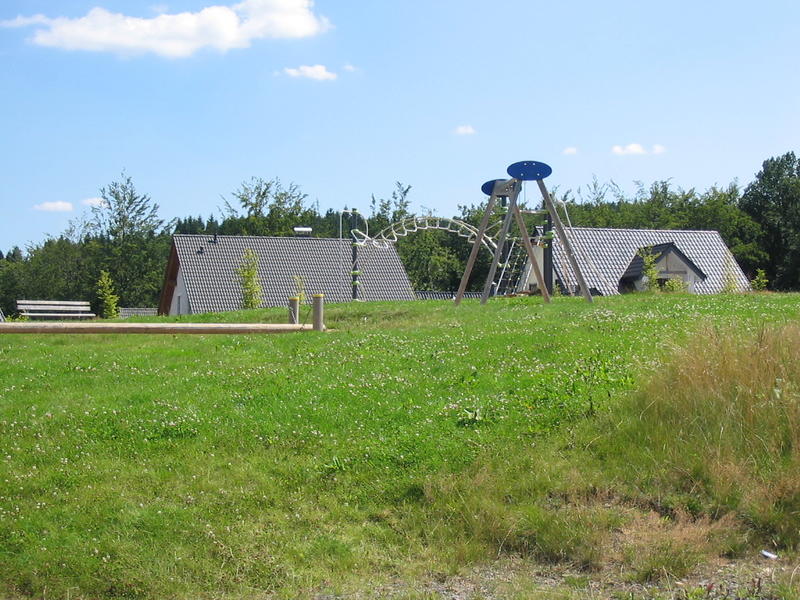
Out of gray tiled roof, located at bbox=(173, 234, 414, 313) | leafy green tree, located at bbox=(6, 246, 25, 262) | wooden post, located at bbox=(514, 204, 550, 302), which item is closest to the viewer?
wooden post, located at bbox=(514, 204, 550, 302)

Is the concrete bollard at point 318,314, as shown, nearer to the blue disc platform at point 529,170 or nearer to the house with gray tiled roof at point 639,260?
the blue disc platform at point 529,170

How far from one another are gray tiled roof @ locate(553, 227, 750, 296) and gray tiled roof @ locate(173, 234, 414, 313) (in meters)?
8.61

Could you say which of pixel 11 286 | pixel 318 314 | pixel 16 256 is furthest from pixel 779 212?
pixel 16 256

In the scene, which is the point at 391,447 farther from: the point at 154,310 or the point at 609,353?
the point at 154,310

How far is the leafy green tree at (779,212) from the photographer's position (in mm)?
49188

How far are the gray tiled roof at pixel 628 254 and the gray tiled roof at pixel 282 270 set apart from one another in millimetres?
8607

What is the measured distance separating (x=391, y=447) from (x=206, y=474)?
5.14ft

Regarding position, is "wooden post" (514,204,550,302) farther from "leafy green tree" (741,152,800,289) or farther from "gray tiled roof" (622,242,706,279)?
"leafy green tree" (741,152,800,289)

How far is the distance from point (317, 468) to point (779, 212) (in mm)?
51555

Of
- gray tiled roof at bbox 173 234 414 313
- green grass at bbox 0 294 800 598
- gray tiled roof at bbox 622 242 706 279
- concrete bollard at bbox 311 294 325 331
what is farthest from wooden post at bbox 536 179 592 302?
gray tiled roof at bbox 173 234 414 313

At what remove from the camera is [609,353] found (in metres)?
9.87

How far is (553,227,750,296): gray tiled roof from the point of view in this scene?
117ft

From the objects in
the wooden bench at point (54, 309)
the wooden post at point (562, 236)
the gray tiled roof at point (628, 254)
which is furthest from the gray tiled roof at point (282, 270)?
the wooden post at point (562, 236)

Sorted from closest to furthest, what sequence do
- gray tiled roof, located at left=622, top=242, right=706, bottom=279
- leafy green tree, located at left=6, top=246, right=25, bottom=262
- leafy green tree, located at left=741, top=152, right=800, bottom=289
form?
gray tiled roof, located at left=622, top=242, right=706, bottom=279 → leafy green tree, located at left=741, top=152, right=800, bottom=289 → leafy green tree, located at left=6, top=246, right=25, bottom=262
